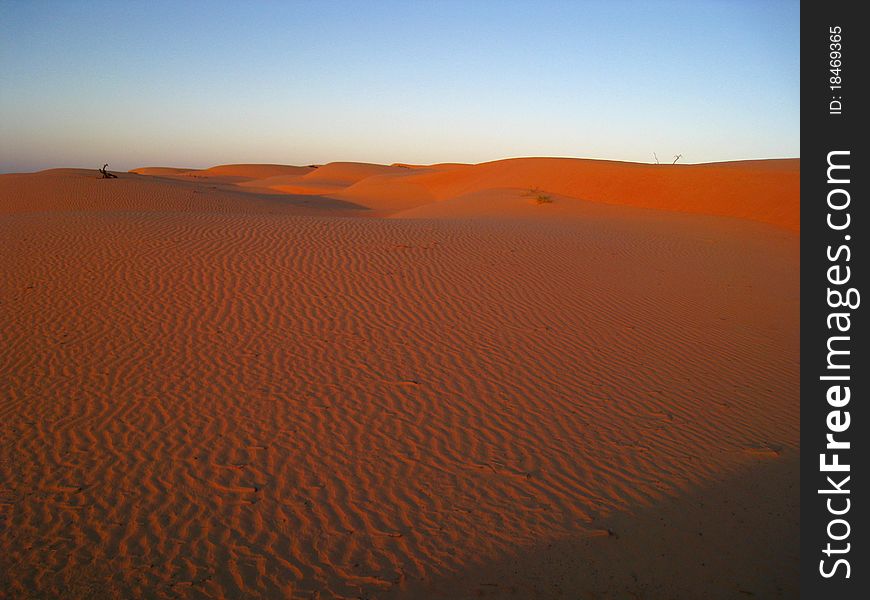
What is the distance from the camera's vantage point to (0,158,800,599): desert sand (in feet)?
12.5

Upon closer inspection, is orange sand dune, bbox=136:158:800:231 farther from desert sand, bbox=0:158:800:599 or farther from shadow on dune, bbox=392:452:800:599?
shadow on dune, bbox=392:452:800:599

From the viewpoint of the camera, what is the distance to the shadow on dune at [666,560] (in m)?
3.57

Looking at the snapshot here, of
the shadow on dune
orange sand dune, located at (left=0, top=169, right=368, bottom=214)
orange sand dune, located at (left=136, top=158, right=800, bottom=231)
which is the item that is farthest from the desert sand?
orange sand dune, located at (left=0, top=169, right=368, bottom=214)

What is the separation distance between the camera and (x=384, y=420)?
569cm

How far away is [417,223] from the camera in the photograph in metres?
15.7

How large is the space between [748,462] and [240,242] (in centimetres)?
1034

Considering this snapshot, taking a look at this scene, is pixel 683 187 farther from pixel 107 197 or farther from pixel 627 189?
pixel 107 197

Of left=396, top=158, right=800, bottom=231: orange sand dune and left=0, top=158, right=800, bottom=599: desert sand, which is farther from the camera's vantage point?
left=396, top=158, right=800, bottom=231: orange sand dune

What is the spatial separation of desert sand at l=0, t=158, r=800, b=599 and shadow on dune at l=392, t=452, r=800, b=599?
2cm

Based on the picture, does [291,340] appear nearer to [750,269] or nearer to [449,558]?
[449,558]

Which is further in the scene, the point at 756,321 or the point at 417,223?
the point at 417,223

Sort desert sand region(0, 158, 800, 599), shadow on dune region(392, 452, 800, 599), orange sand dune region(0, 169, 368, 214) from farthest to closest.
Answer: orange sand dune region(0, 169, 368, 214), desert sand region(0, 158, 800, 599), shadow on dune region(392, 452, 800, 599)

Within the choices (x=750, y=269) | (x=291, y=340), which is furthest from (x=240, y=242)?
(x=750, y=269)

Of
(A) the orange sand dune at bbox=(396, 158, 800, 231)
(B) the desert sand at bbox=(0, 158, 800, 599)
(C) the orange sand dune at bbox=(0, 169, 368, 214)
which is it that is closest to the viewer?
(B) the desert sand at bbox=(0, 158, 800, 599)
